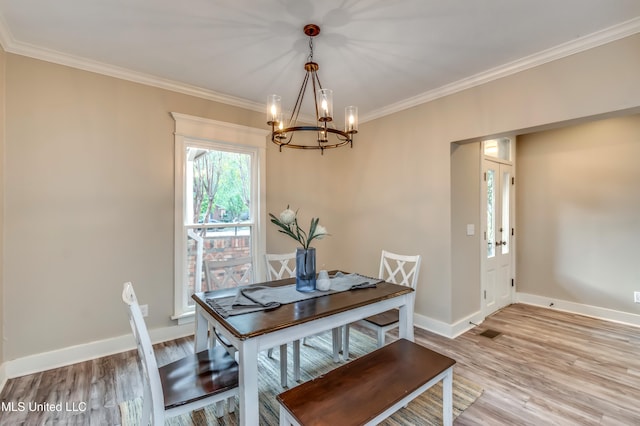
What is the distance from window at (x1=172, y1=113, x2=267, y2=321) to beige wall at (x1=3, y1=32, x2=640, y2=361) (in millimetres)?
Result: 114

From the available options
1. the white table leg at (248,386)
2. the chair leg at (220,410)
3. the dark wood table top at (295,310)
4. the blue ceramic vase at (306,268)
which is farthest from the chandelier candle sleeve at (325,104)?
the chair leg at (220,410)

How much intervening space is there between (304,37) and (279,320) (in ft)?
6.75

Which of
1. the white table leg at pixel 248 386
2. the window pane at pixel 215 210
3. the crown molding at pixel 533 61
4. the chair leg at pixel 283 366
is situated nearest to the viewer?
the white table leg at pixel 248 386

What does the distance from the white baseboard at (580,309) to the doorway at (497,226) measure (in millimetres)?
252

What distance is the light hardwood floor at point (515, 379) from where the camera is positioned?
1924 millimetres

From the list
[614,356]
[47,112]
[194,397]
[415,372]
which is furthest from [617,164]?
[47,112]

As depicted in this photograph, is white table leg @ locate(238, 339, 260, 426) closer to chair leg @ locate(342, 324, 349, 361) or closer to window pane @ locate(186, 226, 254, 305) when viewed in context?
chair leg @ locate(342, 324, 349, 361)

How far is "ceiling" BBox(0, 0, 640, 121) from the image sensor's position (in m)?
1.90

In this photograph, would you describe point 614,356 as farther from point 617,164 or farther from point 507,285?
point 617,164

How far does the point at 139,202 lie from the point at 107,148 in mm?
567

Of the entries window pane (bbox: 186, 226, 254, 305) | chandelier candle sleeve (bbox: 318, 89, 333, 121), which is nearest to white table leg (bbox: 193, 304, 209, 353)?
window pane (bbox: 186, 226, 254, 305)

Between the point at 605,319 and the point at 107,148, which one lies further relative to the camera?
the point at 605,319

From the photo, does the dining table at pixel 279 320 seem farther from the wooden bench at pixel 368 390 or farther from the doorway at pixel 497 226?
the doorway at pixel 497 226

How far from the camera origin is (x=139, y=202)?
2855 millimetres
